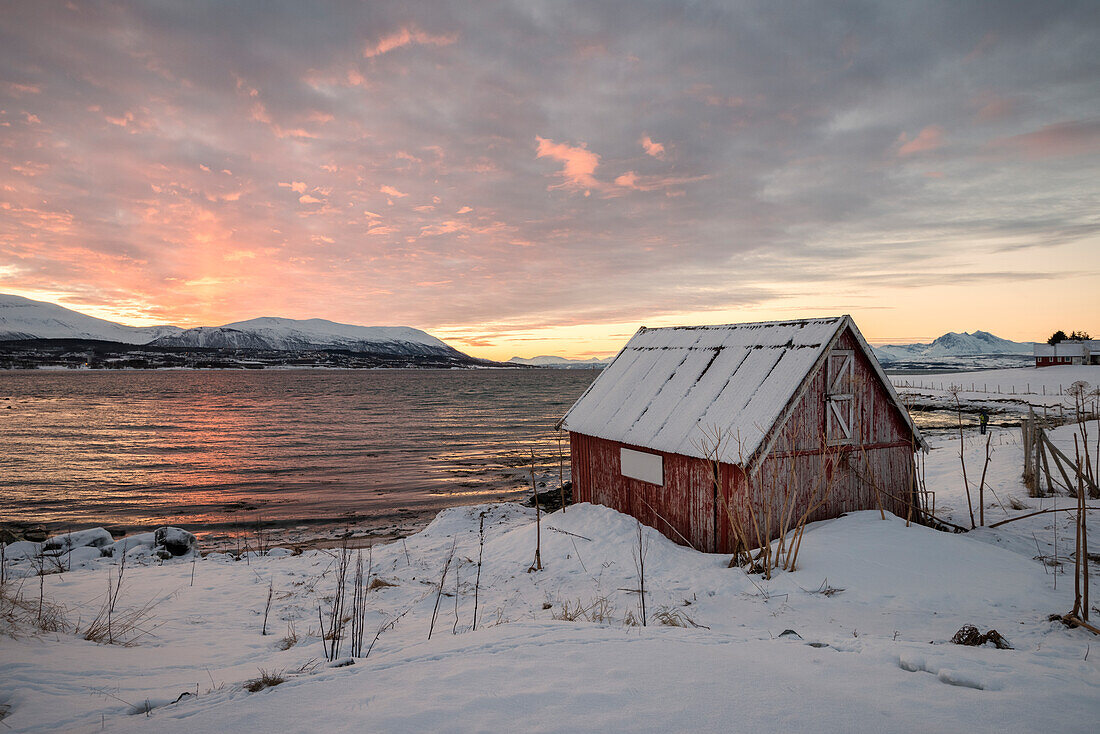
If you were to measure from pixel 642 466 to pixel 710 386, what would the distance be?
113 inches

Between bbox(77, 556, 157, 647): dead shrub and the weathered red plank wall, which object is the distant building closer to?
the weathered red plank wall

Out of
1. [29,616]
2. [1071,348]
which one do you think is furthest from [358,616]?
[1071,348]

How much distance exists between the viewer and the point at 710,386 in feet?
44.4

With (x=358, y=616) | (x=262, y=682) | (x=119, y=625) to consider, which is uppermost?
(x=262, y=682)

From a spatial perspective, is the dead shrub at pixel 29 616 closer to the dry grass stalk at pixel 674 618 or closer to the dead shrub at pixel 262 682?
the dead shrub at pixel 262 682

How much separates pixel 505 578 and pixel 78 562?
492 inches

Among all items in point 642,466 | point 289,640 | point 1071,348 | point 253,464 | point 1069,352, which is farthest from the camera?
point 1069,352

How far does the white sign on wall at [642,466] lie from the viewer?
1338 cm

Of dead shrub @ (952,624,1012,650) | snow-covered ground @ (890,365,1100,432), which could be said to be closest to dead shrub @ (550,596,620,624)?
dead shrub @ (952,624,1012,650)

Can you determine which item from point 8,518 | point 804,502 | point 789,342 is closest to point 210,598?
point 804,502

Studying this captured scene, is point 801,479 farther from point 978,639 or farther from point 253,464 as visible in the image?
point 253,464

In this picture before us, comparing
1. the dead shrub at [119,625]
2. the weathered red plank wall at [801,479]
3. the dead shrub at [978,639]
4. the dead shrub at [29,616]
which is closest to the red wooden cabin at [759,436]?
the weathered red plank wall at [801,479]

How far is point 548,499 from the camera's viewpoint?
23.2 metres

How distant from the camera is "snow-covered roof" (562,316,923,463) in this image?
38.5ft
